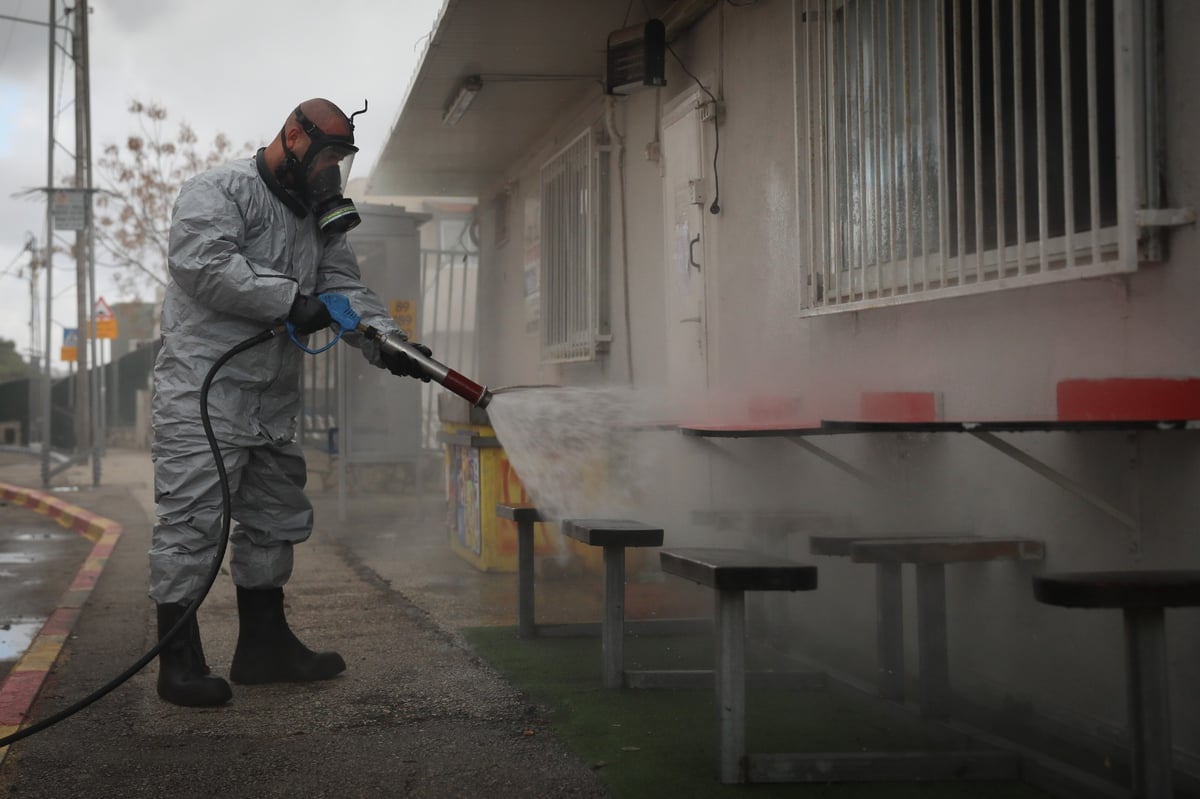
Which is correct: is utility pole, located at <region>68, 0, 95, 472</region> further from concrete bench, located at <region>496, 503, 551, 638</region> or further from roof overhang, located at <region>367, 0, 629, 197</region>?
concrete bench, located at <region>496, 503, 551, 638</region>

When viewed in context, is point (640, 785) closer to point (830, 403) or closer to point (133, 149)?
point (830, 403)

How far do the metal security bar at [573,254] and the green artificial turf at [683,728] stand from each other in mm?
3987

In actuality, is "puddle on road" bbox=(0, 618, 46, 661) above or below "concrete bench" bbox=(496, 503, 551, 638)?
below

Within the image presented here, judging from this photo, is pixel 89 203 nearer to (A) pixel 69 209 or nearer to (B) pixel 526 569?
(A) pixel 69 209

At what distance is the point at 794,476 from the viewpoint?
5.07 m

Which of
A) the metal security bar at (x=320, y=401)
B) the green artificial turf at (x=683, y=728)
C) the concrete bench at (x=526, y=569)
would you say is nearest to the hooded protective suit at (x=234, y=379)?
the concrete bench at (x=526, y=569)

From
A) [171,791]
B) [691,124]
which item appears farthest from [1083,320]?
[691,124]

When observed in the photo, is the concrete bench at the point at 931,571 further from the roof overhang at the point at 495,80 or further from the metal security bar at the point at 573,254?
the metal security bar at the point at 573,254

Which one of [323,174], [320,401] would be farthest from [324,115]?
[320,401]

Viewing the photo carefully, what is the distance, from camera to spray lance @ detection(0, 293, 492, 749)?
372 cm

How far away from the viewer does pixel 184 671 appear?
12.9ft

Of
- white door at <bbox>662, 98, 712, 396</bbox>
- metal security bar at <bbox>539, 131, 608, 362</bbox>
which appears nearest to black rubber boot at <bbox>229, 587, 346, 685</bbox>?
white door at <bbox>662, 98, 712, 396</bbox>

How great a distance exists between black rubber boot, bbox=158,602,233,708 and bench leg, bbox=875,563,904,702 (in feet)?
6.92

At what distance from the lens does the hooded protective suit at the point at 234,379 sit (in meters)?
3.95
